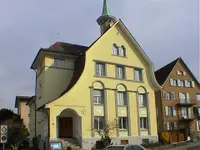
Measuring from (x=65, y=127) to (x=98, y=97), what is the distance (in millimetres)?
4932

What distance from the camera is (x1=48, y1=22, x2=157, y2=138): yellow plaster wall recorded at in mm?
31142

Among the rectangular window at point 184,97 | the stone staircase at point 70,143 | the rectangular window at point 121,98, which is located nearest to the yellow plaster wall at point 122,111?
the rectangular window at point 121,98

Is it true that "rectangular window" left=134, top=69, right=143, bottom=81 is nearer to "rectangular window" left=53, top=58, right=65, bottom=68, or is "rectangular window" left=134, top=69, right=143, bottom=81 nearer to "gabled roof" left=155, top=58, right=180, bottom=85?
"rectangular window" left=53, top=58, right=65, bottom=68

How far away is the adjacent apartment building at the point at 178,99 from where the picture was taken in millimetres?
51991

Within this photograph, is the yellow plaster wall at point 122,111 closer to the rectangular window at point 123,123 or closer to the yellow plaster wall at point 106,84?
the rectangular window at point 123,123

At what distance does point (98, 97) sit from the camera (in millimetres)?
34250

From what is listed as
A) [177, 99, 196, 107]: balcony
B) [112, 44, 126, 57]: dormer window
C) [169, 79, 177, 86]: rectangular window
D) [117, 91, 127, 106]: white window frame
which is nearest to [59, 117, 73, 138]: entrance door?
[117, 91, 127, 106]: white window frame

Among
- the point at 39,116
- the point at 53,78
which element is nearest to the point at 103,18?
the point at 53,78

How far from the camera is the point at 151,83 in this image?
38.9m

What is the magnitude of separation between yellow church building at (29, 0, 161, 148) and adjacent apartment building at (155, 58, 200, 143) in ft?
47.3

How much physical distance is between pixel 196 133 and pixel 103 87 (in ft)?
88.9

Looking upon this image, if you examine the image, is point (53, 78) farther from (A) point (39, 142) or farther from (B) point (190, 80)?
(B) point (190, 80)

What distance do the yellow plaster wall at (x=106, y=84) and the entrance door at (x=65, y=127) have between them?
7.96ft

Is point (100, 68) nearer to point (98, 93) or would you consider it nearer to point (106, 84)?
point (106, 84)
